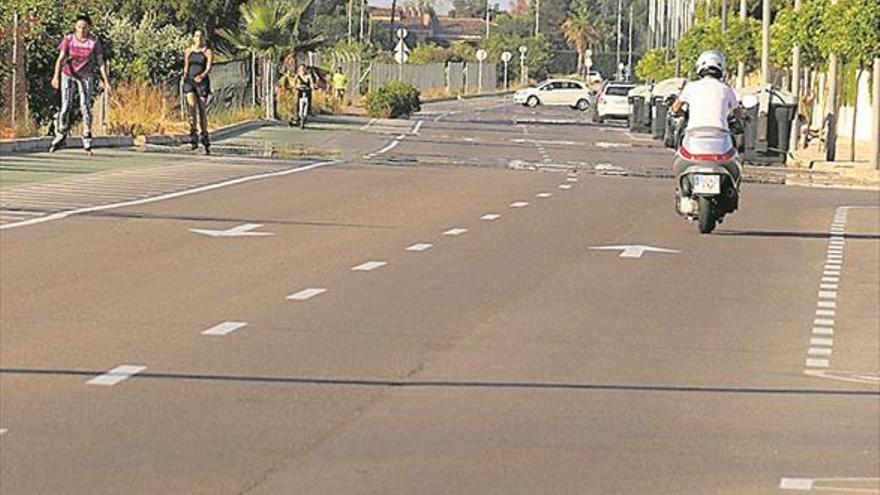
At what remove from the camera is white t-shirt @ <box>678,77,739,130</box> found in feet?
57.9

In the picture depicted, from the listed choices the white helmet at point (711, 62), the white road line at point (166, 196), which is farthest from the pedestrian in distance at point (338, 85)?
the white helmet at point (711, 62)

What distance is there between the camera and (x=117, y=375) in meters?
12.1

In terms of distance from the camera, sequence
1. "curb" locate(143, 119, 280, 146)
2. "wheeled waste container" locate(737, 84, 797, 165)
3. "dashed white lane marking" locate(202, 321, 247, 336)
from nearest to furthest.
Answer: "dashed white lane marking" locate(202, 321, 247, 336) < "curb" locate(143, 119, 280, 146) < "wheeled waste container" locate(737, 84, 797, 165)

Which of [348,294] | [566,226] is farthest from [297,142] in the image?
[348,294]

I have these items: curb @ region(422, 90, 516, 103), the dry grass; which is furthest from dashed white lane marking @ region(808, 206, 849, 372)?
curb @ region(422, 90, 516, 103)

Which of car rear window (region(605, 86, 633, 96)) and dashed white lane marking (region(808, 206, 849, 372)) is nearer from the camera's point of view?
dashed white lane marking (region(808, 206, 849, 372))

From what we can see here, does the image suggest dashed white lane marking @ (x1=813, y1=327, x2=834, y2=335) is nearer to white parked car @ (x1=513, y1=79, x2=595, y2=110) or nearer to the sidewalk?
the sidewalk

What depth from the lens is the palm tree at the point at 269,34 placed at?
57.6m

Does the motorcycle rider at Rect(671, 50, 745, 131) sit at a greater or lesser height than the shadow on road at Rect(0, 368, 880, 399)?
greater

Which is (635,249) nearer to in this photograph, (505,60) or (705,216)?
(705,216)

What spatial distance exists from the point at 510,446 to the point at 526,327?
429 cm

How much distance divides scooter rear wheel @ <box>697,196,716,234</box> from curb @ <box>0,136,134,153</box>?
42.8ft

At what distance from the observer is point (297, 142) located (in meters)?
43.5

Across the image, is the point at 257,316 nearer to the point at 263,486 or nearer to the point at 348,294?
the point at 348,294
